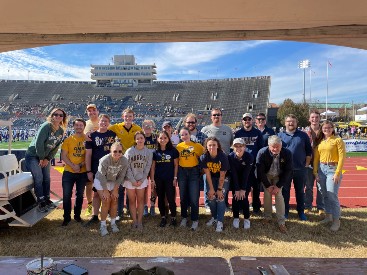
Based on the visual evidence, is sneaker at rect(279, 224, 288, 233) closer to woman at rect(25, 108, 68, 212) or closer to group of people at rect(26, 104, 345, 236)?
group of people at rect(26, 104, 345, 236)

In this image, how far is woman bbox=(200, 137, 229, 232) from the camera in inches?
197

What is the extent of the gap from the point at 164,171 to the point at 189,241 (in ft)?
3.93

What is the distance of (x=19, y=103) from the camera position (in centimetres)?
5884

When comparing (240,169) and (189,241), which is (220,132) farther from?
(189,241)

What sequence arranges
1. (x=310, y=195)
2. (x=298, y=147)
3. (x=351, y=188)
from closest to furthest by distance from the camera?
(x=298, y=147) → (x=310, y=195) → (x=351, y=188)

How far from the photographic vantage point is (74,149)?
17.3ft

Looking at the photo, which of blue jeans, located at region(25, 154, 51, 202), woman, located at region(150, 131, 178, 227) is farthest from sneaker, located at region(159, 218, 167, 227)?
blue jeans, located at region(25, 154, 51, 202)

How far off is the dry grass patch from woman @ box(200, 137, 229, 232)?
35 centimetres

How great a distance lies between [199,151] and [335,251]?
2.43m

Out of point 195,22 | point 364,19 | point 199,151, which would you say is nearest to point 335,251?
point 199,151

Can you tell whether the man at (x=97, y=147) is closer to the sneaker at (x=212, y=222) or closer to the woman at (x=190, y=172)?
the woman at (x=190, y=172)

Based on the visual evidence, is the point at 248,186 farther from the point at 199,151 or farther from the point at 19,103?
the point at 19,103

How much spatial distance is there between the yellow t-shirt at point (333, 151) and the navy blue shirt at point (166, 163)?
2.43 m

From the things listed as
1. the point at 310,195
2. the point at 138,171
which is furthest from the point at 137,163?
the point at 310,195
